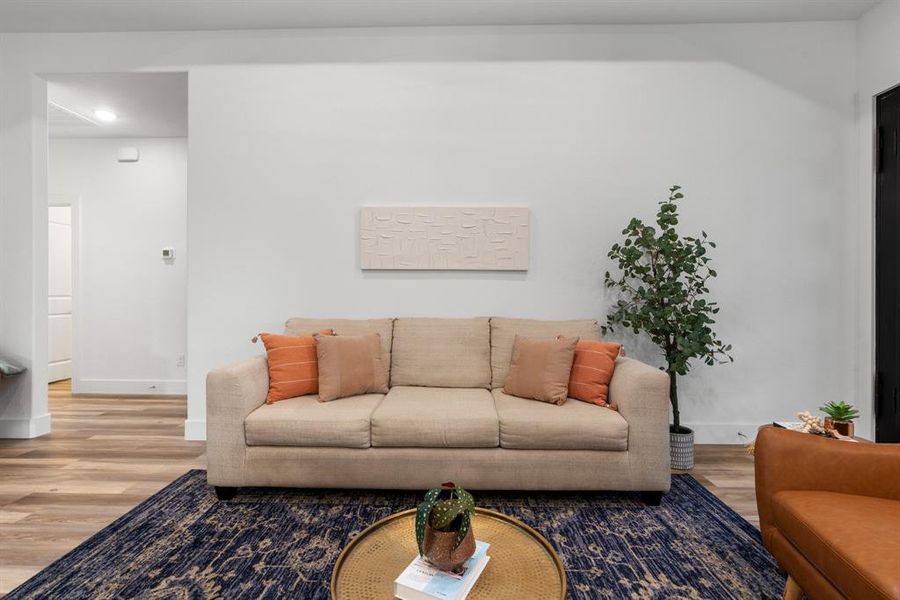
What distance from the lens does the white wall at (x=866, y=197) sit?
3146 millimetres

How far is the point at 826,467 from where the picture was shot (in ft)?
5.17

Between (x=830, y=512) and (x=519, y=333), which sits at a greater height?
(x=519, y=333)

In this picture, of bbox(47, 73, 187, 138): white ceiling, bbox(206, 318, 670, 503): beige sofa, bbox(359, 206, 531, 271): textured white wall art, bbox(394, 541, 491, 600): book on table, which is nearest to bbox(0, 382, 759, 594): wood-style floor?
bbox(206, 318, 670, 503): beige sofa

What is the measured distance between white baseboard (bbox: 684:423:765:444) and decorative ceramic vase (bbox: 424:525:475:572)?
2690mm

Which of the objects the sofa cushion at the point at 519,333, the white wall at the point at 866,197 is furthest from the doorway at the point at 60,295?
the white wall at the point at 866,197

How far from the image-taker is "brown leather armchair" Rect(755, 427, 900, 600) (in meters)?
1.20

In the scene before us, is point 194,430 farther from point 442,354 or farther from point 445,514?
point 445,514

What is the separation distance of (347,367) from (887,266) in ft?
11.7

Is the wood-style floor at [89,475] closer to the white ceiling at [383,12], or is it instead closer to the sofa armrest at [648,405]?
the sofa armrest at [648,405]

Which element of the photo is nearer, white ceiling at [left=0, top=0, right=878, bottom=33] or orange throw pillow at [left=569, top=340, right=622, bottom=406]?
orange throw pillow at [left=569, top=340, right=622, bottom=406]

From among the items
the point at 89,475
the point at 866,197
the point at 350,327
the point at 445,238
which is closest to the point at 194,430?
the point at 89,475

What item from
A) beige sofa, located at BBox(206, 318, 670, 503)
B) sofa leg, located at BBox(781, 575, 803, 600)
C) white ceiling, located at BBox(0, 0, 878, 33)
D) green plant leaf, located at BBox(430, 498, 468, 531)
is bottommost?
sofa leg, located at BBox(781, 575, 803, 600)

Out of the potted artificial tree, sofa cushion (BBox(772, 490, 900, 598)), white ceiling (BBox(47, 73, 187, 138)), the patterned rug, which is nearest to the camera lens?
sofa cushion (BBox(772, 490, 900, 598))

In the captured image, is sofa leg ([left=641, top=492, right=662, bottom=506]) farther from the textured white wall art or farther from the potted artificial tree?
the textured white wall art
